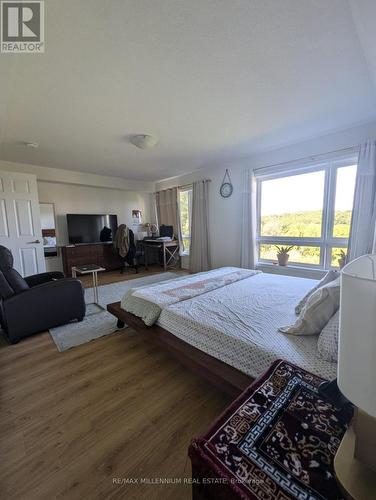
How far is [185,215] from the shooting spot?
550 cm

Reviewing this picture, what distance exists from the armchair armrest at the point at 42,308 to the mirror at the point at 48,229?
292 centimetres

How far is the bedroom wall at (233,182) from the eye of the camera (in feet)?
10.2

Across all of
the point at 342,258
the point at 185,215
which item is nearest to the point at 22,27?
the point at 342,258

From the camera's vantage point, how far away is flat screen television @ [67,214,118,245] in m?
5.04

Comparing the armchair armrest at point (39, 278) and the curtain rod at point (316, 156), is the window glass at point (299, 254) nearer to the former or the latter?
the curtain rod at point (316, 156)

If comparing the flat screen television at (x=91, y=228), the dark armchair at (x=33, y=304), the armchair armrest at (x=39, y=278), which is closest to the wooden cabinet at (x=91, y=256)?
the flat screen television at (x=91, y=228)

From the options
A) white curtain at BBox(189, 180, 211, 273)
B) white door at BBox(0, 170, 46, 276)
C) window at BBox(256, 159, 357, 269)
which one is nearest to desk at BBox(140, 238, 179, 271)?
white curtain at BBox(189, 180, 211, 273)

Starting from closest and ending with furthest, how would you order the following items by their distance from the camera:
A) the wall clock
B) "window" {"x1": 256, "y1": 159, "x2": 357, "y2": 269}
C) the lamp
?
the lamp, "window" {"x1": 256, "y1": 159, "x2": 357, "y2": 269}, the wall clock

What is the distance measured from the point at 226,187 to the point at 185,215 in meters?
1.50

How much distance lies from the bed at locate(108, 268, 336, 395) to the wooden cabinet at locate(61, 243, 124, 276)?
3006 millimetres

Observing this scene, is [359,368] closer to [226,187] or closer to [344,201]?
[344,201]

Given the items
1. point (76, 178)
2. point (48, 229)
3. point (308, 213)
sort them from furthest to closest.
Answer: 1. point (48, 229)
2. point (76, 178)
3. point (308, 213)

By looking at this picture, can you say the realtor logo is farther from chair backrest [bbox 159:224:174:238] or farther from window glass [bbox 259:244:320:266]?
chair backrest [bbox 159:224:174:238]

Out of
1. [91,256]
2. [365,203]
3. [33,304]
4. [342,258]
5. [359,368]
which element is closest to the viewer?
[359,368]
